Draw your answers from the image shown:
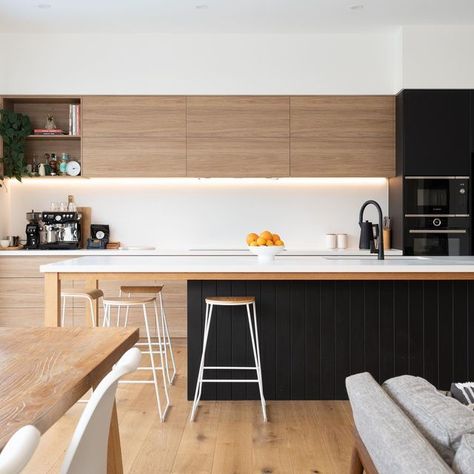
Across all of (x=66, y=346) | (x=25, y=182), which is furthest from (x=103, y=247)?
(x=66, y=346)

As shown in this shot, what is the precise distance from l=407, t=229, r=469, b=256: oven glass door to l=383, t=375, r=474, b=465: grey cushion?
373cm

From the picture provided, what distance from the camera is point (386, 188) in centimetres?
570

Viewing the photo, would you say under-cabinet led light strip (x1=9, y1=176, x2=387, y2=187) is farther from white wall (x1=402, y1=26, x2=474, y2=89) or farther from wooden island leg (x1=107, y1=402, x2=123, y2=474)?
wooden island leg (x1=107, y1=402, x2=123, y2=474)

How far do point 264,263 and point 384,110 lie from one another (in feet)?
9.00

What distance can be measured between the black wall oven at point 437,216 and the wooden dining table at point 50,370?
379cm

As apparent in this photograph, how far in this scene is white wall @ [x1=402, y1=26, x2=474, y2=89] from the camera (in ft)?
16.9

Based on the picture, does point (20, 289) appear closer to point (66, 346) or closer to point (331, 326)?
point (331, 326)

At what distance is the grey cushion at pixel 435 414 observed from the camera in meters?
1.19

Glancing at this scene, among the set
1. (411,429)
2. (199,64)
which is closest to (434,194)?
(199,64)

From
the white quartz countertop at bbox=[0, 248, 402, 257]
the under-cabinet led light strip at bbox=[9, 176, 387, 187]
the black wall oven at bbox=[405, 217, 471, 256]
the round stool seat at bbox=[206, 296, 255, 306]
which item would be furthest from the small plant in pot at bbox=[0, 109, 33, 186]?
the black wall oven at bbox=[405, 217, 471, 256]

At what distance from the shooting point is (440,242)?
16.9ft

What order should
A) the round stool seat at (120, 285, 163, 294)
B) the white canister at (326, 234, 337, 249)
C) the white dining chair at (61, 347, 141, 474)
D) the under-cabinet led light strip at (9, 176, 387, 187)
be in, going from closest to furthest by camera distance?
the white dining chair at (61, 347, 141, 474) < the round stool seat at (120, 285, 163, 294) < the white canister at (326, 234, 337, 249) < the under-cabinet led light strip at (9, 176, 387, 187)

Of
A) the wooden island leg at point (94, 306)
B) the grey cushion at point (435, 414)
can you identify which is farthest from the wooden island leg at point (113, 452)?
the wooden island leg at point (94, 306)

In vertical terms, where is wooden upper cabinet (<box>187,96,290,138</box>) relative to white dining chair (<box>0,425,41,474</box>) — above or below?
above
